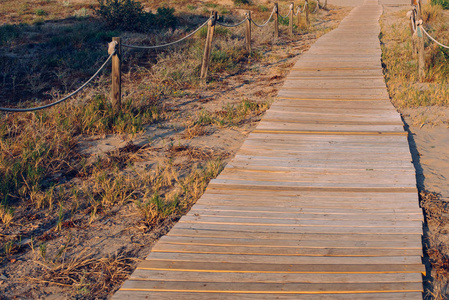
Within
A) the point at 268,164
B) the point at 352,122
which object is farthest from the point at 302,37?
the point at 268,164

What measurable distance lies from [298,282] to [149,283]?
2.90ft

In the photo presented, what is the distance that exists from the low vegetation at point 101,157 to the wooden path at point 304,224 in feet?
1.28

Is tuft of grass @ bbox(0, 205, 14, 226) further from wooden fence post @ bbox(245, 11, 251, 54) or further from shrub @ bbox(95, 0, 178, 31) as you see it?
shrub @ bbox(95, 0, 178, 31)

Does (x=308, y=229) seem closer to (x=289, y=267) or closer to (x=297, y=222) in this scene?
(x=297, y=222)

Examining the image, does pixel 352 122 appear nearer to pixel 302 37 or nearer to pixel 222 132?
pixel 222 132

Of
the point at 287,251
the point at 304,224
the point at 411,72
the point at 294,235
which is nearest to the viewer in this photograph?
the point at 287,251

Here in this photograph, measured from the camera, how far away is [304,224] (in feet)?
10.9

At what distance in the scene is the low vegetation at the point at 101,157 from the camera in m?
3.26

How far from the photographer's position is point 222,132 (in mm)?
5953

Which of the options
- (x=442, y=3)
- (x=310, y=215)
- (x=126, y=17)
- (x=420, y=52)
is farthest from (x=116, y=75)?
(x=442, y=3)

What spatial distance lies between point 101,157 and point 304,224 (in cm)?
269

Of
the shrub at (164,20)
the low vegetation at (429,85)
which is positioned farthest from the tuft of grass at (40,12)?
the low vegetation at (429,85)

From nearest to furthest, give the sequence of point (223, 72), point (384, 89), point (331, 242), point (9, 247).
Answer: point (331, 242) < point (9, 247) < point (384, 89) < point (223, 72)

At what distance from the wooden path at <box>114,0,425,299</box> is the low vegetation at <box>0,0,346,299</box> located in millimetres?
391
